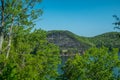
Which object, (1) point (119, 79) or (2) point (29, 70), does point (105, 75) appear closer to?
(1) point (119, 79)

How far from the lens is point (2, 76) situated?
2767cm

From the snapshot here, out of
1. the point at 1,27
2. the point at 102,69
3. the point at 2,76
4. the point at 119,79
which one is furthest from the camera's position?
the point at 102,69

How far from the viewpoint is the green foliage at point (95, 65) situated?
5053cm

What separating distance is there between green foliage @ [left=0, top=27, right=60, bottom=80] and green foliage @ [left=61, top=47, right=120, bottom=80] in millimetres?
5781

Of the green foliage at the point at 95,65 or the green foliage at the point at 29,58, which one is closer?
the green foliage at the point at 29,58

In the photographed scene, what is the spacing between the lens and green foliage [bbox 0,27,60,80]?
91.1ft

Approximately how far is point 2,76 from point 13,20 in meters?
7.62

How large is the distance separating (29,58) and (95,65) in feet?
51.3

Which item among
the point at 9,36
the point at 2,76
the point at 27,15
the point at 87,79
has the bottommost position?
the point at 87,79

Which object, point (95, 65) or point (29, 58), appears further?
point (95, 65)

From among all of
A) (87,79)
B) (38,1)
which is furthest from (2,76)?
(87,79)

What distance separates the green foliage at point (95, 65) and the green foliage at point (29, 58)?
5.78m

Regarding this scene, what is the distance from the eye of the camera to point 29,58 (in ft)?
130

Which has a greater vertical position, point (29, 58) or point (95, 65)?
point (29, 58)
